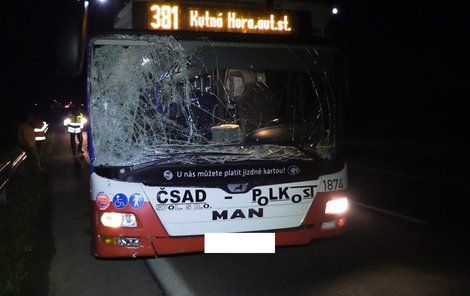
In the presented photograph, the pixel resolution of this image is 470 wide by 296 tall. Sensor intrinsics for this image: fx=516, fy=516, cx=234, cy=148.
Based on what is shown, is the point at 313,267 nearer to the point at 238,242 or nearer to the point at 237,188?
the point at 238,242

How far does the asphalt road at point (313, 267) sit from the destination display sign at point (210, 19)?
2.49 meters

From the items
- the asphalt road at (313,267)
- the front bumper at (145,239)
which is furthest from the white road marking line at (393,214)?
the front bumper at (145,239)

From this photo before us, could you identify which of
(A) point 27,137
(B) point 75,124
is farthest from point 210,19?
(B) point 75,124

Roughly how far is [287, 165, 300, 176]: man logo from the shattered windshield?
15cm

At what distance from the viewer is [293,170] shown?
192 inches

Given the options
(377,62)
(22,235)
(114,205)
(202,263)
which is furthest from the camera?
(377,62)

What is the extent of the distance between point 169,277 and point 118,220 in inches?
40.1

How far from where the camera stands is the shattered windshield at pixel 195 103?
15.8 feet

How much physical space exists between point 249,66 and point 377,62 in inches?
1185

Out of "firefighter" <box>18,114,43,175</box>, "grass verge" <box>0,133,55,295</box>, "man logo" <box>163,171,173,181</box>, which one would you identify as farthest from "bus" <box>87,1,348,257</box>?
"firefighter" <box>18,114,43,175</box>

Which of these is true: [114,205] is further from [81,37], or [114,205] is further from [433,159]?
[433,159]

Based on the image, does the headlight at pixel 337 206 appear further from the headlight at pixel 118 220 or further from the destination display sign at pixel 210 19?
the destination display sign at pixel 210 19

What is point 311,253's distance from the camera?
6020 mm

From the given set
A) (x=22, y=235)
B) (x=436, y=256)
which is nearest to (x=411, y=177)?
(x=436, y=256)
